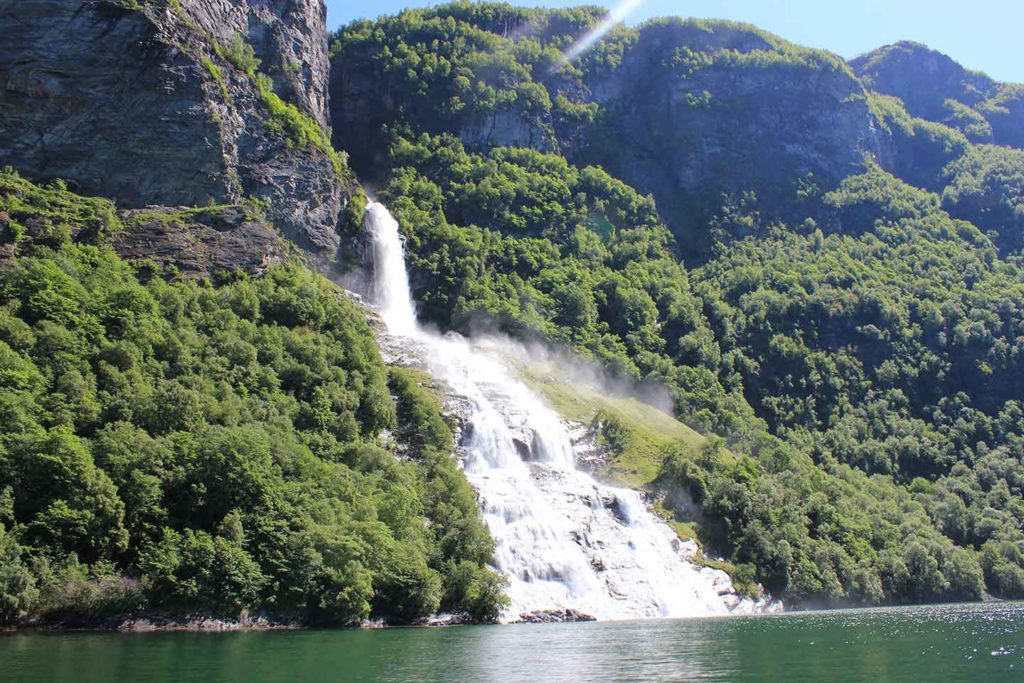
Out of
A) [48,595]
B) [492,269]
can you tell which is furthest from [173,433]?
[492,269]

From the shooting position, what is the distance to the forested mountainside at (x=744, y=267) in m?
98.1

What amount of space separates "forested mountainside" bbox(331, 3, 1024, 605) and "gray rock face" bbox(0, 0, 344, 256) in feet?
94.3

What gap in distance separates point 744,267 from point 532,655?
452 feet

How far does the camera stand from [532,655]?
37406mm

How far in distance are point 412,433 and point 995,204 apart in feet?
549

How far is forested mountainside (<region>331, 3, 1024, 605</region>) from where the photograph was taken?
322 feet

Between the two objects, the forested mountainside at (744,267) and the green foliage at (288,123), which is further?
the green foliage at (288,123)

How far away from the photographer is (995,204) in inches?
7672

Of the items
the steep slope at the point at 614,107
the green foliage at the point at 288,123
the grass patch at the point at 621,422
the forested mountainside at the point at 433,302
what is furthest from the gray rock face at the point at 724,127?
the grass patch at the point at 621,422

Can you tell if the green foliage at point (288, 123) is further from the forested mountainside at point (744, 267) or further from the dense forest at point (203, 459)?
the dense forest at point (203, 459)

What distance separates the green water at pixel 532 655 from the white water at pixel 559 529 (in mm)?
15626

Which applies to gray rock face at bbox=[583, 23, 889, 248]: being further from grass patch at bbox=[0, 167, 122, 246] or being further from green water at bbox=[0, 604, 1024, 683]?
green water at bbox=[0, 604, 1024, 683]

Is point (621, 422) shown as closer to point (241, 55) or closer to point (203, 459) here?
point (203, 459)

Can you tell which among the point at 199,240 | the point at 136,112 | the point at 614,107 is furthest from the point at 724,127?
the point at 199,240
